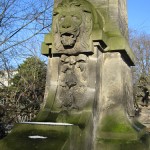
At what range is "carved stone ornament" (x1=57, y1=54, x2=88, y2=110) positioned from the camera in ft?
16.4

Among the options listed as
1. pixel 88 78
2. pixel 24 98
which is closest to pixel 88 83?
pixel 88 78

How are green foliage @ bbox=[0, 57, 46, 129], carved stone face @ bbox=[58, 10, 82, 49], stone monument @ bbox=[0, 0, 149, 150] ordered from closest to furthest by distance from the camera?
stone monument @ bbox=[0, 0, 149, 150], carved stone face @ bbox=[58, 10, 82, 49], green foliage @ bbox=[0, 57, 46, 129]

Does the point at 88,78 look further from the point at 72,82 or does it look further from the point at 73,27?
the point at 73,27

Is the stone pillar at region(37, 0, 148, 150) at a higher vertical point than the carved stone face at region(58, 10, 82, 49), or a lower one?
lower

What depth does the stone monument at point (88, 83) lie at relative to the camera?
15.6 feet

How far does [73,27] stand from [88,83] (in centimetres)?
104

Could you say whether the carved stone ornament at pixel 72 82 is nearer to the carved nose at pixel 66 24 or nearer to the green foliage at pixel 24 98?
the carved nose at pixel 66 24

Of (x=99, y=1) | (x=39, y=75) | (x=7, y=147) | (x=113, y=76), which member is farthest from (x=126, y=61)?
(x=39, y=75)

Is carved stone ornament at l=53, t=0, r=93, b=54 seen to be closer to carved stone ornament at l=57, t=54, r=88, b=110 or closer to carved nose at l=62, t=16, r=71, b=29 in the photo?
carved nose at l=62, t=16, r=71, b=29

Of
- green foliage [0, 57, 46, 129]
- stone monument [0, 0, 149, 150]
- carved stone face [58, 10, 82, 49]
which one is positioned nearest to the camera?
stone monument [0, 0, 149, 150]

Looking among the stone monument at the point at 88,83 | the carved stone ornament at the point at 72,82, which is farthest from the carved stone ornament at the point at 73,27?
the carved stone ornament at the point at 72,82

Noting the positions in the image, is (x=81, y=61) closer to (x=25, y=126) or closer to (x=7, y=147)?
(x=25, y=126)

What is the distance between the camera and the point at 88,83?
195 inches

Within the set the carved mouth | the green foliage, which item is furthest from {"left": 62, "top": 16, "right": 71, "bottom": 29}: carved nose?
the green foliage
